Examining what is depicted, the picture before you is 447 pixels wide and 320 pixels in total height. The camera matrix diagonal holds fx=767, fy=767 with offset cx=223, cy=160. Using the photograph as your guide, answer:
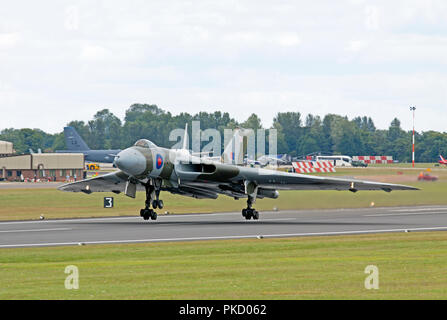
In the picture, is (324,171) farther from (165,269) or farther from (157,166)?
(165,269)

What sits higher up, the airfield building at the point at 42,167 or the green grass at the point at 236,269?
the airfield building at the point at 42,167

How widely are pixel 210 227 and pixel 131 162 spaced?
4.32 metres

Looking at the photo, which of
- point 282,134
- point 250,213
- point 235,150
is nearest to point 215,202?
point 235,150

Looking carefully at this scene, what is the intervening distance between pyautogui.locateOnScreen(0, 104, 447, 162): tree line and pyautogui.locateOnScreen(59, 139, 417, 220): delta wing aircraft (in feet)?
90.9

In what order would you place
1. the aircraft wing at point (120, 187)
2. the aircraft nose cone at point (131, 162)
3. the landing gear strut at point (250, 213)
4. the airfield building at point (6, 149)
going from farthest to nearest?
the airfield building at point (6, 149) → the landing gear strut at point (250, 213) → the aircraft wing at point (120, 187) → the aircraft nose cone at point (131, 162)

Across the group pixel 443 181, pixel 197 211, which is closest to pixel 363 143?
pixel 443 181

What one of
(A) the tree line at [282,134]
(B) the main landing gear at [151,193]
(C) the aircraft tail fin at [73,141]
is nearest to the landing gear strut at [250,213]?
(B) the main landing gear at [151,193]

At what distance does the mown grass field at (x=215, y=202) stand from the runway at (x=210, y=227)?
0.86 m

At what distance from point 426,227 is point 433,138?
125342mm

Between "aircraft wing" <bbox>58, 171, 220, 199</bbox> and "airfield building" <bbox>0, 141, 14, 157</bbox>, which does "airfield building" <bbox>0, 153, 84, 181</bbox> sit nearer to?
"airfield building" <bbox>0, 141, 14, 157</bbox>

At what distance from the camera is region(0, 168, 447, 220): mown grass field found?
42531 mm

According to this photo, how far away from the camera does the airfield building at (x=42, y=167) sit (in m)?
87.4

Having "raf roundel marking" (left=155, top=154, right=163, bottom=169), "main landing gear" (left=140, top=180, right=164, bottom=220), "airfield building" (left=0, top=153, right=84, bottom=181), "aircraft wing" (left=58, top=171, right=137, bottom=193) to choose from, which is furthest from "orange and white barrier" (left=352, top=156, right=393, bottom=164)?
"raf roundel marking" (left=155, top=154, right=163, bottom=169)

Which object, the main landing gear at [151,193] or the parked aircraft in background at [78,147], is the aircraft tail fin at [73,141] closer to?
the parked aircraft in background at [78,147]
